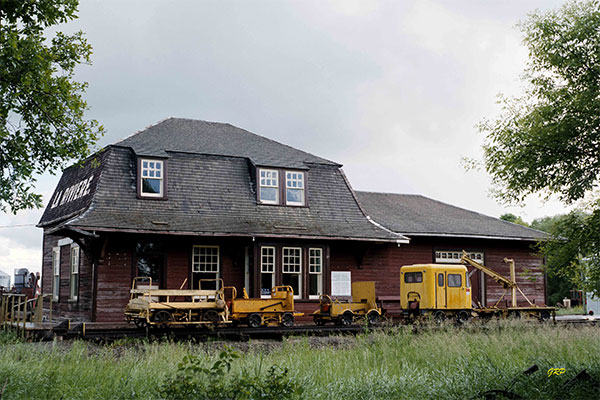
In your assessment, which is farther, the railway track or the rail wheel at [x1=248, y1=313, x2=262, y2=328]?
the rail wheel at [x1=248, y1=313, x2=262, y2=328]

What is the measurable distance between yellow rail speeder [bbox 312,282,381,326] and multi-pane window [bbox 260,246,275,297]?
2205 mm

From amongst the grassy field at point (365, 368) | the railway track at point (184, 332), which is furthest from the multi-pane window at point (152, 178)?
the grassy field at point (365, 368)

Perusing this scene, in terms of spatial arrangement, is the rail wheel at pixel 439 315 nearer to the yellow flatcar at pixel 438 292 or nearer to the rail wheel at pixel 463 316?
the yellow flatcar at pixel 438 292

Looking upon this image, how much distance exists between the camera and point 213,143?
26.9m

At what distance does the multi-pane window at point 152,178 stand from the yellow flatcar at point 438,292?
976 centimetres

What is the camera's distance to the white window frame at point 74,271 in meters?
24.6

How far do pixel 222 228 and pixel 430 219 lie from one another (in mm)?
11169

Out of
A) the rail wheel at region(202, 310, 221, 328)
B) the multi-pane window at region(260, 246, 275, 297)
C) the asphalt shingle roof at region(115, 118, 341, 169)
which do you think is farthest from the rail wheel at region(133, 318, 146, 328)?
the asphalt shingle roof at region(115, 118, 341, 169)

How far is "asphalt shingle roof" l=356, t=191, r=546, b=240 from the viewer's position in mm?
28172

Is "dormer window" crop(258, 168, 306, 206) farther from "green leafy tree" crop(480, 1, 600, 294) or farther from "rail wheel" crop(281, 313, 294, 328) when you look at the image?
"green leafy tree" crop(480, 1, 600, 294)

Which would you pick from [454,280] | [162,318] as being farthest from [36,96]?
[454,280]

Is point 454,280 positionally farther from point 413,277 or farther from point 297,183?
point 297,183

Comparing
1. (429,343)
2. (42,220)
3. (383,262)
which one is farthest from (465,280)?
(42,220)

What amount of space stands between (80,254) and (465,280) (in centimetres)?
1434
